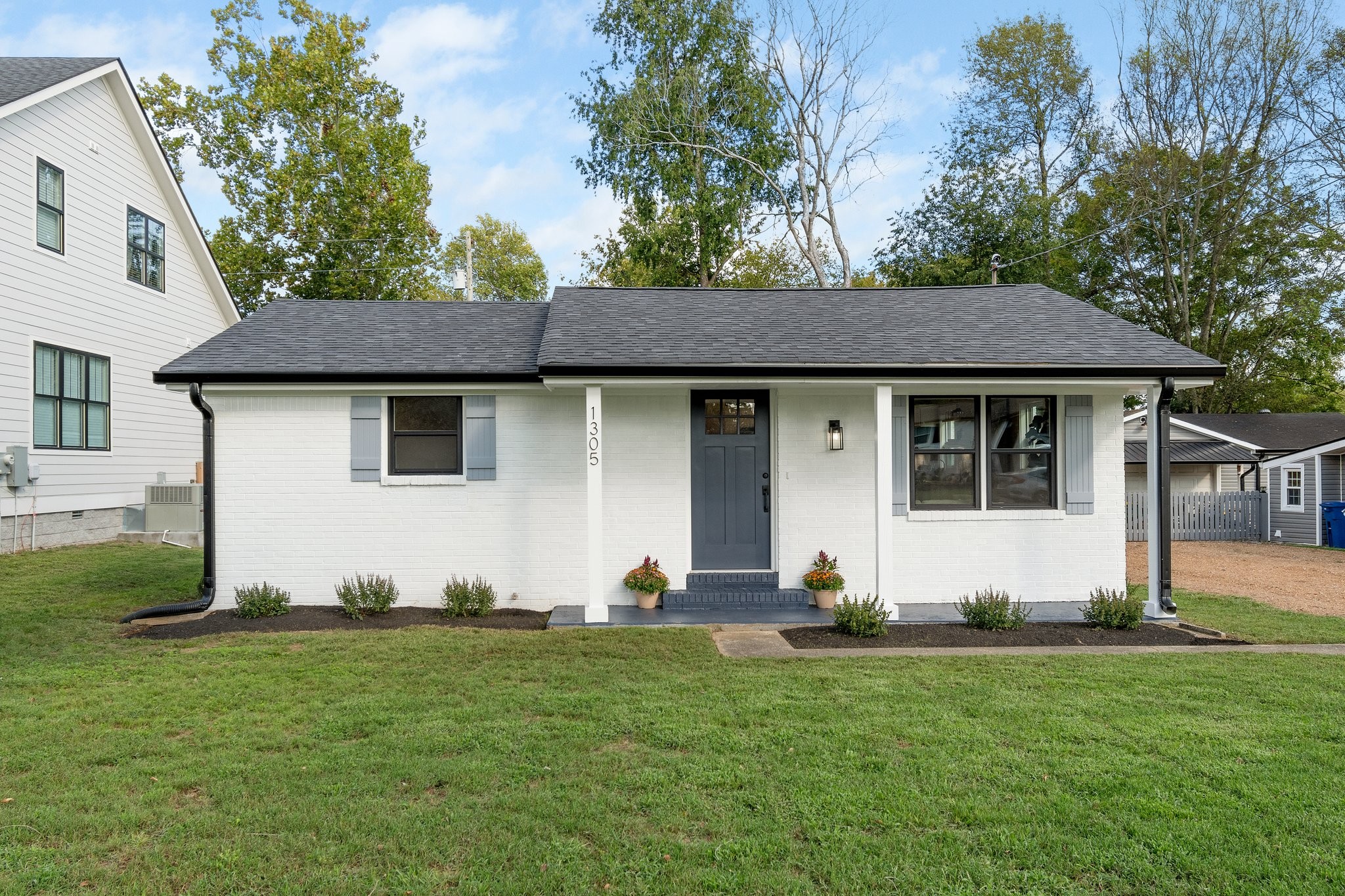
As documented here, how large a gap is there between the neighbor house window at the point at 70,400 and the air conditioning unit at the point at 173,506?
1.26 m

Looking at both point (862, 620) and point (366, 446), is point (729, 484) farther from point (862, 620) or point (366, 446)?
point (366, 446)

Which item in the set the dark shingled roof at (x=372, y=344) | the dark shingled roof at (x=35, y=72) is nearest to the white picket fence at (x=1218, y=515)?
the dark shingled roof at (x=372, y=344)

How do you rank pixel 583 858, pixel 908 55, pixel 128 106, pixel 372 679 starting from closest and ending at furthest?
pixel 583 858, pixel 372 679, pixel 128 106, pixel 908 55

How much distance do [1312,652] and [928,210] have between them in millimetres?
A: 25190

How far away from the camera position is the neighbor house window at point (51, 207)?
1191 centimetres

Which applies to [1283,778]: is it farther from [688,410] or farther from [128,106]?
[128,106]

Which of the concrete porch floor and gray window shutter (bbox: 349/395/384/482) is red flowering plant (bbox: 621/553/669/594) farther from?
gray window shutter (bbox: 349/395/384/482)

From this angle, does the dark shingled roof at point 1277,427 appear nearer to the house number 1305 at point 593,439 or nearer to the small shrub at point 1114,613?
the small shrub at point 1114,613

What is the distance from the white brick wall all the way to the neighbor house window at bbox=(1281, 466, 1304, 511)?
1391cm

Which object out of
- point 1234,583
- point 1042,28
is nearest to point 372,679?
point 1234,583

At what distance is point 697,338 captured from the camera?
842 centimetres

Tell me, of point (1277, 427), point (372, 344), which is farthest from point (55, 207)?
point (1277, 427)

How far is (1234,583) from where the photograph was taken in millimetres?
11211

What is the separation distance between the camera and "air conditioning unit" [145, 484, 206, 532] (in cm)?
1311
